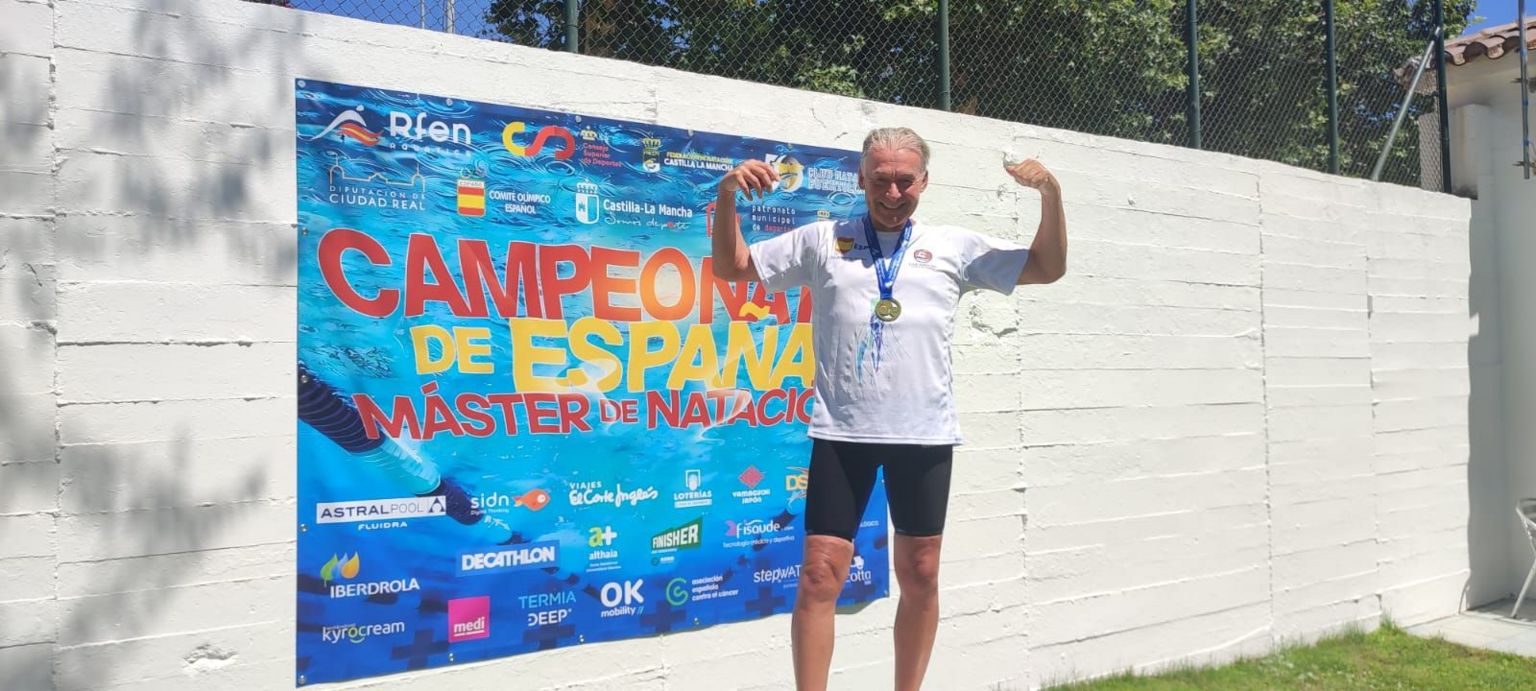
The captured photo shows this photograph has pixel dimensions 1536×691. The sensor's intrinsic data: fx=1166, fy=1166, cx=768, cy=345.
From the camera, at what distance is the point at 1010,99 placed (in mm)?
5465

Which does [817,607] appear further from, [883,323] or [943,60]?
[943,60]

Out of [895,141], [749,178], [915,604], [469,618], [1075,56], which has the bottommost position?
[469,618]

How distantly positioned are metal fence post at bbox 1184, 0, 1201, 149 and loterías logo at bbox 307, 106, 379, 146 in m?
4.04

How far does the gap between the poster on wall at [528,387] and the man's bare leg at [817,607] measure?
1064mm

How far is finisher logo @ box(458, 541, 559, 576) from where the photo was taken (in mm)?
3611

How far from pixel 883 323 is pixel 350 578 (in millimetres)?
1732

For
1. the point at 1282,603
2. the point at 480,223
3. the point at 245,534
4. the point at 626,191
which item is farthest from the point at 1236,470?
the point at 245,534

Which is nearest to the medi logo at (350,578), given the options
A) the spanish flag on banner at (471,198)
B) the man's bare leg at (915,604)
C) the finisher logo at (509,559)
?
the finisher logo at (509,559)

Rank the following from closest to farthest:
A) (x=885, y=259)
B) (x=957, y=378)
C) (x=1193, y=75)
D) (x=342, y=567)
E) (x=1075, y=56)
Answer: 1. (x=885, y=259)
2. (x=342, y=567)
3. (x=957, y=378)
4. (x=1193, y=75)
5. (x=1075, y=56)

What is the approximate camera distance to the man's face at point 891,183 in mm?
3062

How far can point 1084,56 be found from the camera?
696 cm

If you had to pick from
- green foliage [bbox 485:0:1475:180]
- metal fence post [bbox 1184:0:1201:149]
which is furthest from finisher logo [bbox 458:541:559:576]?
metal fence post [bbox 1184:0:1201:149]

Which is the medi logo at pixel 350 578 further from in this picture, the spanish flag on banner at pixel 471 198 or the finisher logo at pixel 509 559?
the spanish flag on banner at pixel 471 198

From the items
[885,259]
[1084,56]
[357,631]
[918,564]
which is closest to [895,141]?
[885,259]
